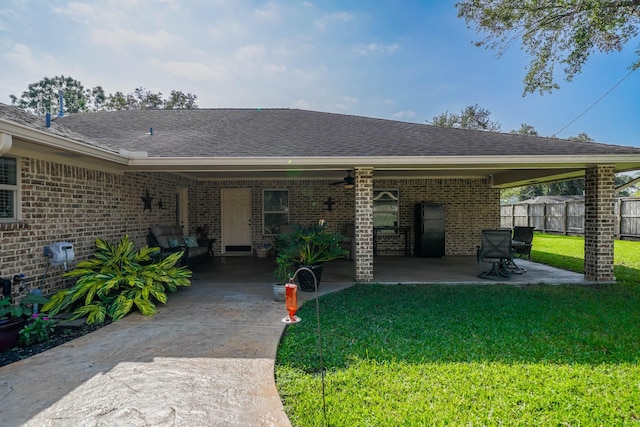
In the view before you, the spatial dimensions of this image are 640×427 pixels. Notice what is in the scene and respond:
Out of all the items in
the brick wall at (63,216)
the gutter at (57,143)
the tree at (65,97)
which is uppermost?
the tree at (65,97)

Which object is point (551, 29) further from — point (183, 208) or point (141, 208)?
point (141, 208)

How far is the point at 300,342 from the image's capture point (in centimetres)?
354

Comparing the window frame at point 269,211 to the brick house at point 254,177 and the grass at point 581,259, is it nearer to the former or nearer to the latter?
the brick house at point 254,177

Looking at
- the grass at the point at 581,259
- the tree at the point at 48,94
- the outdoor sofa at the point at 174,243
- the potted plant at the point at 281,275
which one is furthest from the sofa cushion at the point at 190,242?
the tree at the point at 48,94

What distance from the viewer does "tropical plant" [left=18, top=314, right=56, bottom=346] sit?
351 cm

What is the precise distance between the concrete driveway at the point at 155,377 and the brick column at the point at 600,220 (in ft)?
20.7

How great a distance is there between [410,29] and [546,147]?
717 centimetres

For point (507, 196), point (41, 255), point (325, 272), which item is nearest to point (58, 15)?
point (41, 255)

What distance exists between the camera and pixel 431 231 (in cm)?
1009

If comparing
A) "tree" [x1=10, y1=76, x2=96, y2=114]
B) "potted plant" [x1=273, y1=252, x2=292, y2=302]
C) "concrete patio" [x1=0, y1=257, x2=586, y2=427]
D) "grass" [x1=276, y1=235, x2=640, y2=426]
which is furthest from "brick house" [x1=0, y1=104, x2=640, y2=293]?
"tree" [x1=10, y1=76, x2=96, y2=114]

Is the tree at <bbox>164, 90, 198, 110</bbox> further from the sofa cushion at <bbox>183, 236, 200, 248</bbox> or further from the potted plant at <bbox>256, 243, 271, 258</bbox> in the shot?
the sofa cushion at <bbox>183, 236, 200, 248</bbox>

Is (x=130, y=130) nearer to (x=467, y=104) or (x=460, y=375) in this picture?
(x=460, y=375)

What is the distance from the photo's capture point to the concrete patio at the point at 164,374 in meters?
2.25

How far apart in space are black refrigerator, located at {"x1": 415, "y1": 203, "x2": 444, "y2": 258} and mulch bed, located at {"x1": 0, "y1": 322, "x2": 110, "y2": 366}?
8.46 metres
